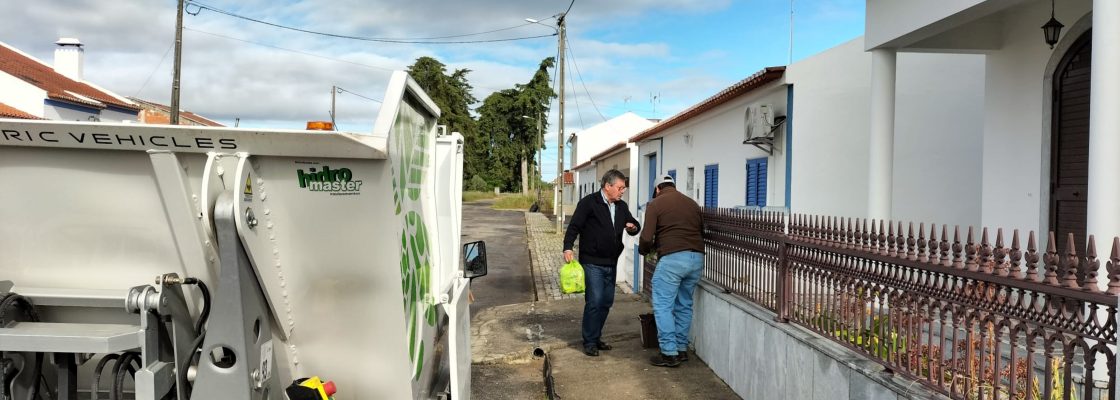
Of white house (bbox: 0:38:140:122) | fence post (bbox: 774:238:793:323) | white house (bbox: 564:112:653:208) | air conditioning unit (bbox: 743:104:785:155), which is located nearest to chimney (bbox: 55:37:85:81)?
white house (bbox: 0:38:140:122)

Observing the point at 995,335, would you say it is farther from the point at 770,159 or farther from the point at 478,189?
the point at 478,189

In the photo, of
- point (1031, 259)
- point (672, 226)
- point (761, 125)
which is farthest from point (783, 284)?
point (761, 125)

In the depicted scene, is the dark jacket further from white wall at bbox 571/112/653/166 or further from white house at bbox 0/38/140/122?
white wall at bbox 571/112/653/166

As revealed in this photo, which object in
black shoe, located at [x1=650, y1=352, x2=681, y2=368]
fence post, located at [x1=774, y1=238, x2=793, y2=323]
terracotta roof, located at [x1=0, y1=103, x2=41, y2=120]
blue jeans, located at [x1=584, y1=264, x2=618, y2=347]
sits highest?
terracotta roof, located at [x1=0, y1=103, x2=41, y2=120]

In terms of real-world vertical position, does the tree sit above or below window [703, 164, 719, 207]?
above

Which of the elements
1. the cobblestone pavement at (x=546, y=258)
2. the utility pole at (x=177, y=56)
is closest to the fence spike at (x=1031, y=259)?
the cobblestone pavement at (x=546, y=258)

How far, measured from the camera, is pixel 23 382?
7.97 ft

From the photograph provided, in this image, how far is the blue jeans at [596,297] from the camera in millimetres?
7090

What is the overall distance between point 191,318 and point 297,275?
Answer: 1.23 ft

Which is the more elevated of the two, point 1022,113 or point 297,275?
point 1022,113

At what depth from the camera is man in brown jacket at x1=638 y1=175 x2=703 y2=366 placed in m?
6.51

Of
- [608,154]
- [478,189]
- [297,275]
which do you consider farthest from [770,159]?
[478,189]

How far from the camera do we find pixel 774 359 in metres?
5.20

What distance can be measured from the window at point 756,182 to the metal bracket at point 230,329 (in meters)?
10.2
